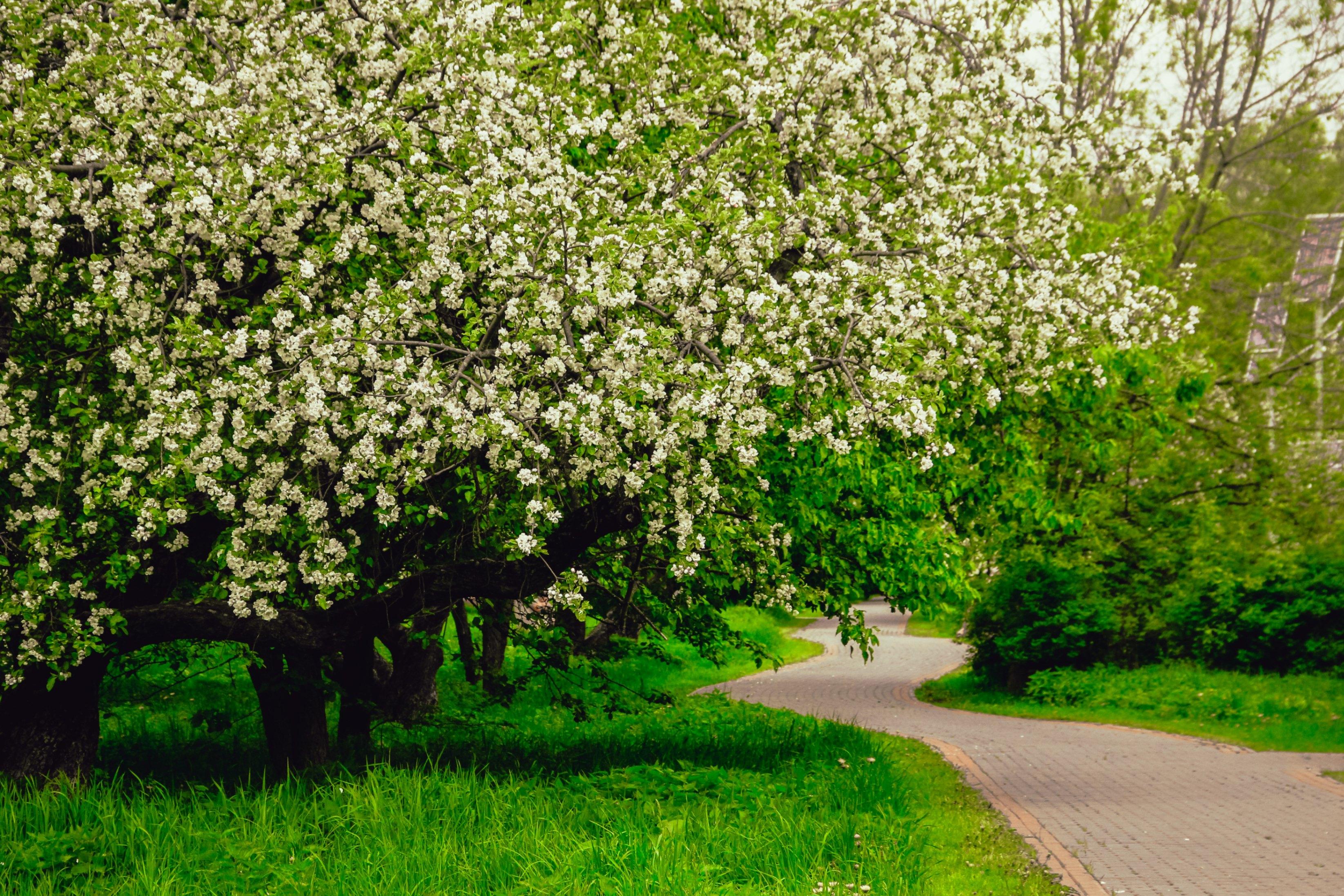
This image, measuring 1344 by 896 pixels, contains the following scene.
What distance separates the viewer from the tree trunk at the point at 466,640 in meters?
9.83

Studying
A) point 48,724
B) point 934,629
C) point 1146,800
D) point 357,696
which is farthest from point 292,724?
point 934,629

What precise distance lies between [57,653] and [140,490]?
138 centimetres

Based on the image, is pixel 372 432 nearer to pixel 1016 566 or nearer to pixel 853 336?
pixel 853 336

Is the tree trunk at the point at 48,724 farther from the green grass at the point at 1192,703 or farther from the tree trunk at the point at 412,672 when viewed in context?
the green grass at the point at 1192,703

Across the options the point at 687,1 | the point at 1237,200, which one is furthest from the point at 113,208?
the point at 1237,200

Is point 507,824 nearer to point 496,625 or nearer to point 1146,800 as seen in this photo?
point 496,625

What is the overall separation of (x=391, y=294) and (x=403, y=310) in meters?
0.13

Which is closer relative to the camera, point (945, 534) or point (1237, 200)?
point (945, 534)

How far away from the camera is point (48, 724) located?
7.91 metres

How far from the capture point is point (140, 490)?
19.3ft

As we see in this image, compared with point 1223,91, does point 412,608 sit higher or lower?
lower

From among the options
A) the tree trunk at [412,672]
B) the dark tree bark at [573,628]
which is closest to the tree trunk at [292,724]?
the tree trunk at [412,672]

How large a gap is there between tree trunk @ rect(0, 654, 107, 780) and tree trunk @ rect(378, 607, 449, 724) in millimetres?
2335

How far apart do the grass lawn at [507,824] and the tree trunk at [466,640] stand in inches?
20.1
